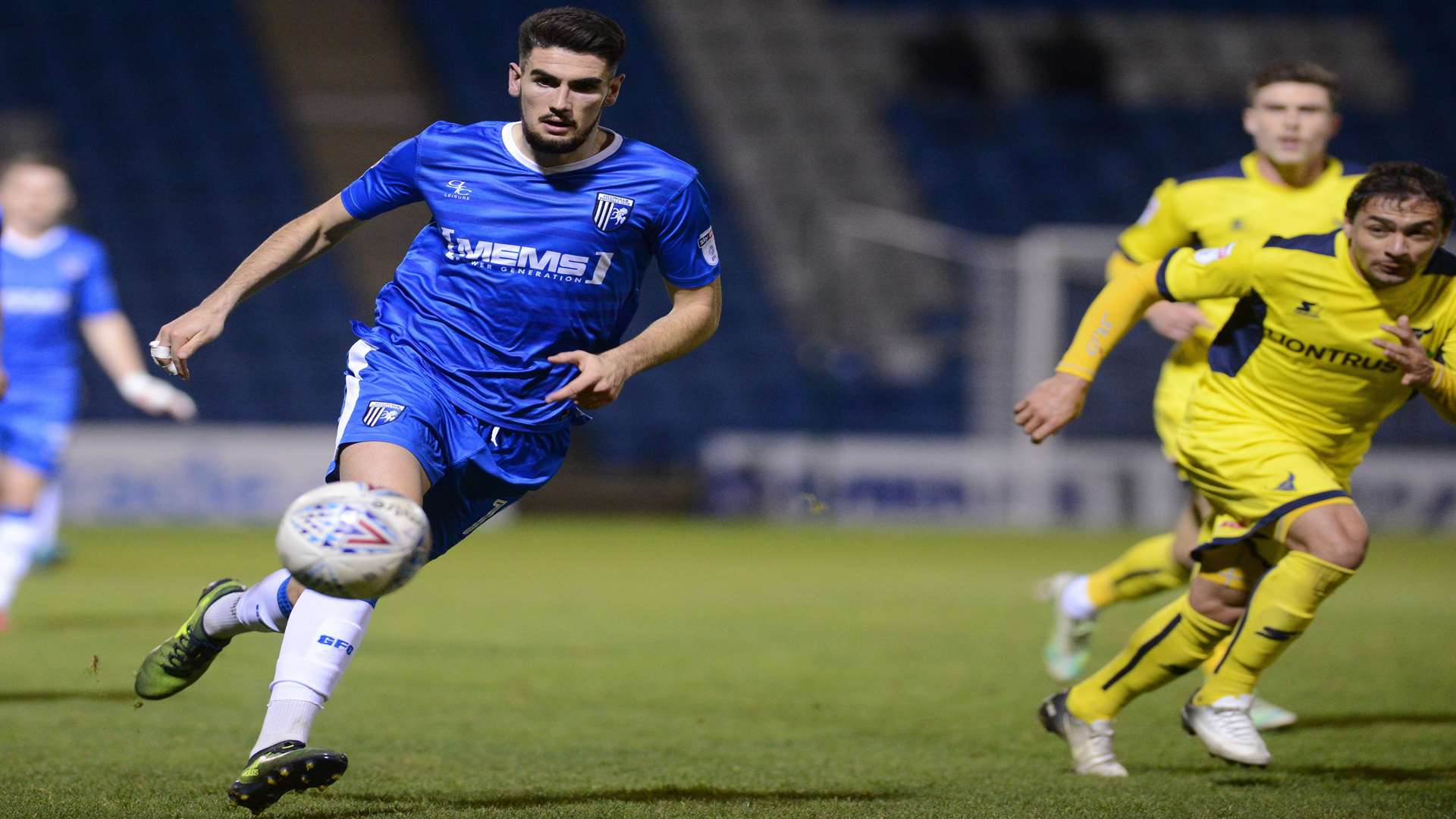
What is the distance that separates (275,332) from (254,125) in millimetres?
3686

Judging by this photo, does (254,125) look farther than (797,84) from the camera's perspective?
No

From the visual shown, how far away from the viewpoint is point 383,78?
25.4m

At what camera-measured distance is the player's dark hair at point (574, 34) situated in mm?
4383

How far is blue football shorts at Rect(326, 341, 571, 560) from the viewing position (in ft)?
14.2

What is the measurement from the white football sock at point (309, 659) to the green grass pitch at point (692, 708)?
33cm

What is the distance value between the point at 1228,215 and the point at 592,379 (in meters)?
3.25

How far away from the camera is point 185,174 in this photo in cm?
2259

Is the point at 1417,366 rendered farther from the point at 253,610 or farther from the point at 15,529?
the point at 15,529

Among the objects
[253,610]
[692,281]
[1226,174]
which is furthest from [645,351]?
[1226,174]

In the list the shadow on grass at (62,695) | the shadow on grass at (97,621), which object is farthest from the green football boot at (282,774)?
the shadow on grass at (97,621)

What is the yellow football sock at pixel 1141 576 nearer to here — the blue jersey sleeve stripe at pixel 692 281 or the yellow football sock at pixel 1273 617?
the yellow football sock at pixel 1273 617

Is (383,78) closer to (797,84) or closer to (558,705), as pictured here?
(797,84)

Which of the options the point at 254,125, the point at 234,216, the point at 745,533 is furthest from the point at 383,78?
the point at 745,533

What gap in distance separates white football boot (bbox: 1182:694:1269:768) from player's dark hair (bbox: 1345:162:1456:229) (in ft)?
4.78
